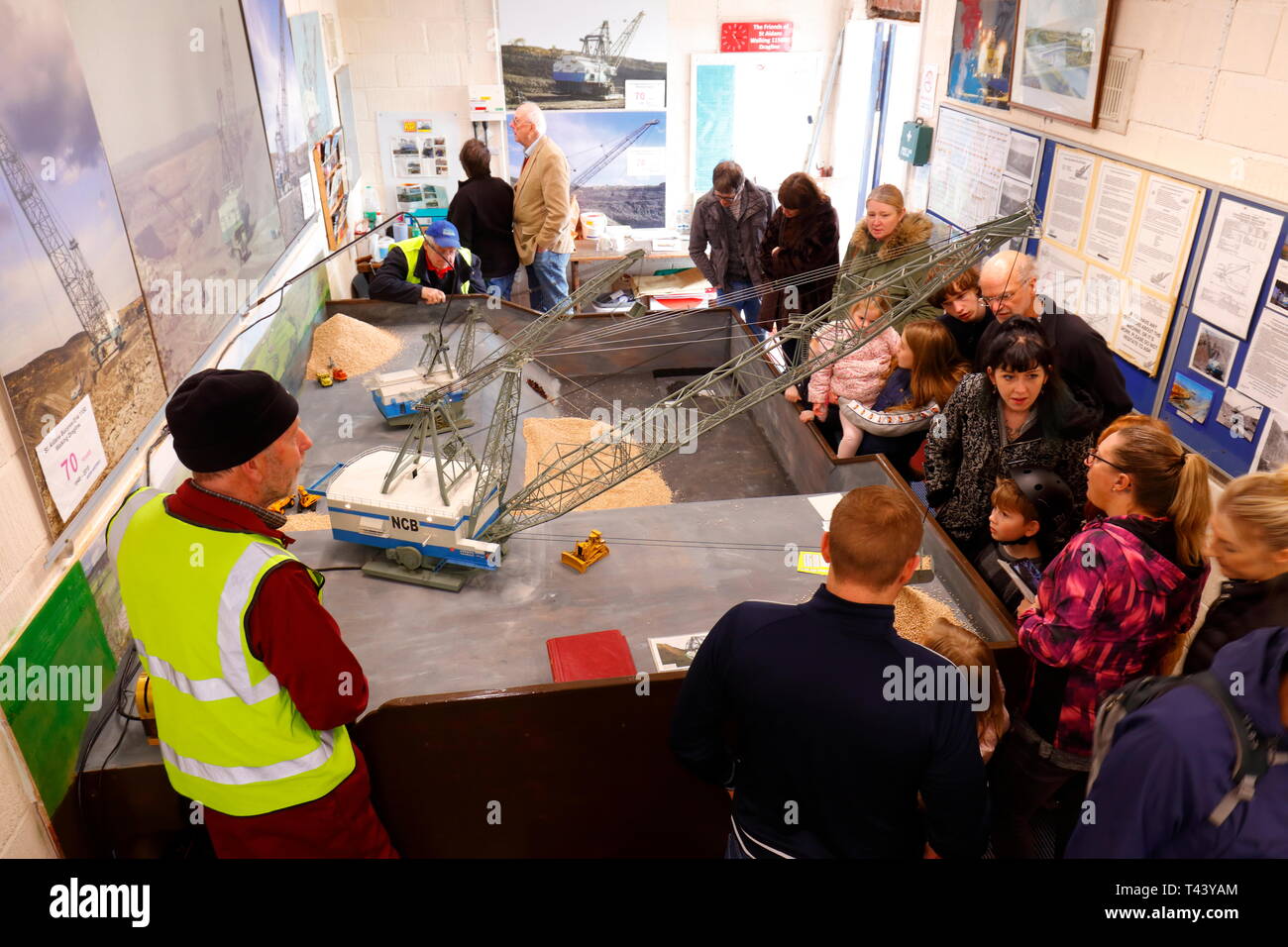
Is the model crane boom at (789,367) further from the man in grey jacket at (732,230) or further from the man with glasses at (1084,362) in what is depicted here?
the man in grey jacket at (732,230)

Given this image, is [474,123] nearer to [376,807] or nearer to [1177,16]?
[1177,16]

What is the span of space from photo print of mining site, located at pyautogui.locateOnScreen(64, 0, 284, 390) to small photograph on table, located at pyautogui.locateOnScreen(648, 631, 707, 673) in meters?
1.88

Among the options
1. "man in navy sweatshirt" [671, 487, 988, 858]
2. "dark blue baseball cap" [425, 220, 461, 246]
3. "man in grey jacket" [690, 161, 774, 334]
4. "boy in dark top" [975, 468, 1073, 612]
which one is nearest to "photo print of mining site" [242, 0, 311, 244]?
"dark blue baseball cap" [425, 220, 461, 246]

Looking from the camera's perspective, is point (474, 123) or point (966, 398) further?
point (474, 123)

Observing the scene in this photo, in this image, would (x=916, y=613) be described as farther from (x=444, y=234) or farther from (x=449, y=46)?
(x=449, y=46)

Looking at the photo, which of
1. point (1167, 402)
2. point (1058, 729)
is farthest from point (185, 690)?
point (1167, 402)

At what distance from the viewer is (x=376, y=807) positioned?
227cm

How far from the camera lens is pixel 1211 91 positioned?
321 centimetres

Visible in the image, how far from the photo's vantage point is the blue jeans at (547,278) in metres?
5.90

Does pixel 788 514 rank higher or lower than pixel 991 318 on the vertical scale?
lower

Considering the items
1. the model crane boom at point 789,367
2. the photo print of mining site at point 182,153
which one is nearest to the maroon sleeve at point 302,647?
the model crane boom at point 789,367

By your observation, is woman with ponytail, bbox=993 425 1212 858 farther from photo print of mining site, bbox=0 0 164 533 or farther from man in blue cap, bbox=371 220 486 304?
man in blue cap, bbox=371 220 486 304

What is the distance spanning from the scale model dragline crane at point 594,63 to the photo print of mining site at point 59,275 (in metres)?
5.03
